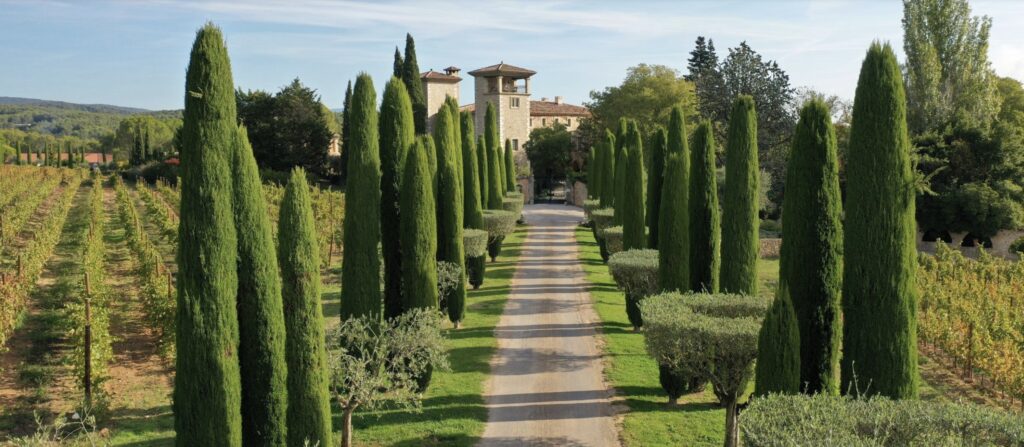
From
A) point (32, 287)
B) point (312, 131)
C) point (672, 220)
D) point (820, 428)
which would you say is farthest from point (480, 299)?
point (312, 131)

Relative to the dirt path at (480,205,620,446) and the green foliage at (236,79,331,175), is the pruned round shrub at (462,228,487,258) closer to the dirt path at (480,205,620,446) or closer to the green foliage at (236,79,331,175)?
the dirt path at (480,205,620,446)

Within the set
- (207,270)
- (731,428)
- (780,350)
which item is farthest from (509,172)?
(207,270)

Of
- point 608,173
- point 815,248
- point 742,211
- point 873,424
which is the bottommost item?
point 873,424

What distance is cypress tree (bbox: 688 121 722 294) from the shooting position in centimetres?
1620

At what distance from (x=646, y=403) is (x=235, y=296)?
8.94 metres

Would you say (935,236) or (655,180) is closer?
(655,180)

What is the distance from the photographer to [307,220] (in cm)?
1015

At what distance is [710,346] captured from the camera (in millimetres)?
11617

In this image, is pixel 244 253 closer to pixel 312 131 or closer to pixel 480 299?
pixel 480 299

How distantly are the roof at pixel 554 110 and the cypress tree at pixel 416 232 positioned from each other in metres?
73.9

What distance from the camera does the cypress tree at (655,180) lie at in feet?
73.2

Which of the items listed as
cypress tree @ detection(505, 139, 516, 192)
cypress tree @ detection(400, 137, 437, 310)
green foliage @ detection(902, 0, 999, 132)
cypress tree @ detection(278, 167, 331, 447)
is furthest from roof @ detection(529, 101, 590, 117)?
cypress tree @ detection(278, 167, 331, 447)

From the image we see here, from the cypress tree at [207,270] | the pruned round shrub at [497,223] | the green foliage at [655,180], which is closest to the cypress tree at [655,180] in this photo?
the green foliage at [655,180]

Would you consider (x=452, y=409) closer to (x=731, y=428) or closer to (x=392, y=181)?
(x=392, y=181)
